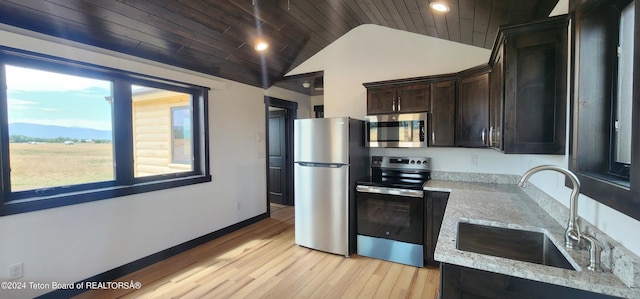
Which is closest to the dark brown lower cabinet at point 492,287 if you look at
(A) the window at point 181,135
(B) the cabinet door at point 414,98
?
(B) the cabinet door at point 414,98

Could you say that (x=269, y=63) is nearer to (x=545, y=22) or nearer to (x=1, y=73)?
(x=1, y=73)

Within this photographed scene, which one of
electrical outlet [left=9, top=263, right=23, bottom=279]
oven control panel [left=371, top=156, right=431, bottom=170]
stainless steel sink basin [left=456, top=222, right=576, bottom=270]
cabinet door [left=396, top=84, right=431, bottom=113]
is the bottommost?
electrical outlet [left=9, top=263, right=23, bottom=279]

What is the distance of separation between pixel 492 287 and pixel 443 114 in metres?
2.17

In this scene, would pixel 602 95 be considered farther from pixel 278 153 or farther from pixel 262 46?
pixel 278 153

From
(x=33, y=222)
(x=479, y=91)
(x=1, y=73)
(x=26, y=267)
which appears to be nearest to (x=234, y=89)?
(x=1, y=73)

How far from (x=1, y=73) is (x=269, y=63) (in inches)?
97.6

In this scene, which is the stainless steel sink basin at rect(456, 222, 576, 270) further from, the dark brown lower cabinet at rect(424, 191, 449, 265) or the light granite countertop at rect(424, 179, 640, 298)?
the dark brown lower cabinet at rect(424, 191, 449, 265)

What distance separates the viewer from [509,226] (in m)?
1.55

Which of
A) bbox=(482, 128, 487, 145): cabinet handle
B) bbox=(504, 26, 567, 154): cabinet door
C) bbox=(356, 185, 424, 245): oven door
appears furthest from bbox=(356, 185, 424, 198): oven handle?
bbox=(504, 26, 567, 154): cabinet door

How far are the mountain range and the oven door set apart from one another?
8.75 ft

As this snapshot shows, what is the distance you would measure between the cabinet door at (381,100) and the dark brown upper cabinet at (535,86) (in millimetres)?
1440

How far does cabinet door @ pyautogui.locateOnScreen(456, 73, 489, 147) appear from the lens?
2566mm

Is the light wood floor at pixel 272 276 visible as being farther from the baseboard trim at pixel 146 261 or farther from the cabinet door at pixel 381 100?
the cabinet door at pixel 381 100

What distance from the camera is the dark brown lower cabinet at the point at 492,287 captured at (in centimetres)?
97
